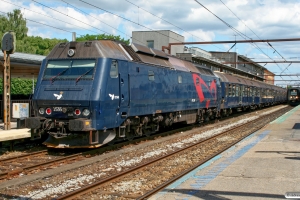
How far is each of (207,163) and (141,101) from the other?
4.19 metres

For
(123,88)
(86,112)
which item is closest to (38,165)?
(86,112)

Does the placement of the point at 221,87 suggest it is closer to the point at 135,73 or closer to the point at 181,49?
the point at 135,73

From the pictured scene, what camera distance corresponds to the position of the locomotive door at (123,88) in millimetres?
11977

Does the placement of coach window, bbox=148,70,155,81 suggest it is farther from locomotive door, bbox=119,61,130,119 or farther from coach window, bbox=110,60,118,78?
coach window, bbox=110,60,118,78

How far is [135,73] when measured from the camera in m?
12.9

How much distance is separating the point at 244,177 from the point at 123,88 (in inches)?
206

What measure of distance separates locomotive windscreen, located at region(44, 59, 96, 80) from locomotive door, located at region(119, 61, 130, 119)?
3.31 feet

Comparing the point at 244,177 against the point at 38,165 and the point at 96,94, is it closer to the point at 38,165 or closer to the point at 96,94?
the point at 96,94

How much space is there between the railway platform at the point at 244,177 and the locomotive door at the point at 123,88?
11.0 ft

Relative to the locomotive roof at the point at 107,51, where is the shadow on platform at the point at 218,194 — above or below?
below

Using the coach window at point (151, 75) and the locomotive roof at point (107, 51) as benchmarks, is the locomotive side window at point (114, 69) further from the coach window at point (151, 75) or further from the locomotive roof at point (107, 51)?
the coach window at point (151, 75)

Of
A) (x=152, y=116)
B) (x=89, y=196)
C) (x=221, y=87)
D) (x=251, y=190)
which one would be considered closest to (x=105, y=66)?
(x=152, y=116)

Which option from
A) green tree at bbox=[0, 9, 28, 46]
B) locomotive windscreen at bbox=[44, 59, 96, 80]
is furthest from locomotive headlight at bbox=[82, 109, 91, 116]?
green tree at bbox=[0, 9, 28, 46]

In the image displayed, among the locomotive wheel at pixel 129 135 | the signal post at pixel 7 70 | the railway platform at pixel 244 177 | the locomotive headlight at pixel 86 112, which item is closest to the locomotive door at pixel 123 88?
the locomotive headlight at pixel 86 112
